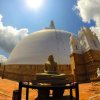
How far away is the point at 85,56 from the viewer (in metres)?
23.4

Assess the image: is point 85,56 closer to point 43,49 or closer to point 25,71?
point 25,71

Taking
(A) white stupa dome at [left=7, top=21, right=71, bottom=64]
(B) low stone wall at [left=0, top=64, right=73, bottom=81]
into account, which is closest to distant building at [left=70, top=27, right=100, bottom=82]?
(B) low stone wall at [left=0, top=64, right=73, bottom=81]

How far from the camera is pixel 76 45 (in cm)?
2500

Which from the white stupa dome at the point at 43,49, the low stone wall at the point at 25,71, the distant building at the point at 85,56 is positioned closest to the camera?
the distant building at the point at 85,56

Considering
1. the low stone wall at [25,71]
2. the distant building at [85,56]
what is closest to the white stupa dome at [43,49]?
the low stone wall at [25,71]

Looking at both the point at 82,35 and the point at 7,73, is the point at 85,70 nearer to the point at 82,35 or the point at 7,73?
the point at 82,35

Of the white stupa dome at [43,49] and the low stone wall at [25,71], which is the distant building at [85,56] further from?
the white stupa dome at [43,49]

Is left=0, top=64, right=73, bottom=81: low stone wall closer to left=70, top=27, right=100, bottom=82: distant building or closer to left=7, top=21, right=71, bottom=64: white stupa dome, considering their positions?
left=70, top=27, right=100, bottom=82: distant building

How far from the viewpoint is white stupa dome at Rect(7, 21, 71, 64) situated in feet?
94.7

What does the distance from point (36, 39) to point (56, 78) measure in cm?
2383

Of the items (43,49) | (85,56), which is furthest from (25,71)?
(85,56)

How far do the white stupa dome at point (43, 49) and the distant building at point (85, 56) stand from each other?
4.09 metres

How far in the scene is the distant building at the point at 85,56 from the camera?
71.7 feet

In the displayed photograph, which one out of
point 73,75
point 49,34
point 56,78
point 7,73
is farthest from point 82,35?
point 56,78
